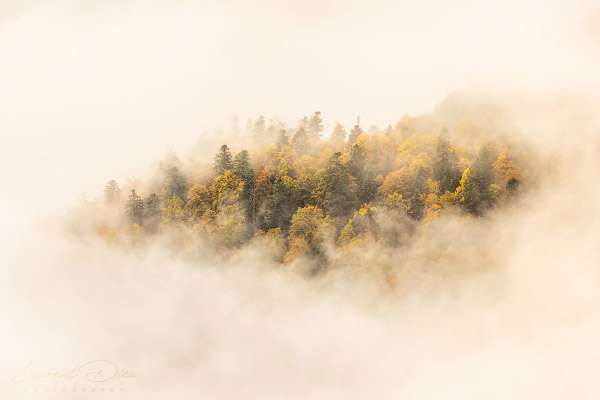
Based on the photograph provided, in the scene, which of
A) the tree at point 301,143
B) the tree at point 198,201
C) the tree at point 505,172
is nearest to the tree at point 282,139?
the tree at point 301,143

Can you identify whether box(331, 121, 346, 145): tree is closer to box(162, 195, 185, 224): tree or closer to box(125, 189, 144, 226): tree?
box(162, 195, 185, 224): tree

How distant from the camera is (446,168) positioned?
126 metres

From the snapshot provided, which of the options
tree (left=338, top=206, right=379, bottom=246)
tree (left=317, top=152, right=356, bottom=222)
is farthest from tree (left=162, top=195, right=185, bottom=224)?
tree (left=338, top=206, right=379, bottom=246)

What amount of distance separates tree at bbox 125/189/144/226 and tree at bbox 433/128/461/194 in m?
68.8

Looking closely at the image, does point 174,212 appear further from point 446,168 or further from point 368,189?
point 446,168

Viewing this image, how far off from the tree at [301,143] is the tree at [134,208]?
3866 centimetres

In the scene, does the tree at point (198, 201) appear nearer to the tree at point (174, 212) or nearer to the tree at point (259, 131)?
the tree at point (174, 212)

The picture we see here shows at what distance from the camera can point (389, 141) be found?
458ft

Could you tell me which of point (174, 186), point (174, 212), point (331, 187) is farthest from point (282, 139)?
point (174, 212)

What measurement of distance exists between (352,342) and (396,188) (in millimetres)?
33592

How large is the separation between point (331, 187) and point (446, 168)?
2330cm

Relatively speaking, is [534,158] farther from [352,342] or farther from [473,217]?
[352,342]

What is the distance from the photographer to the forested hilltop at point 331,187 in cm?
12306

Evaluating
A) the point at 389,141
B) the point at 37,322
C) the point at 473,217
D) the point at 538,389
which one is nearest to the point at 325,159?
the point at 389,141
